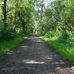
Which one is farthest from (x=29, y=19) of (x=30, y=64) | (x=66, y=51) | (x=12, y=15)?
(x=30, y=64)

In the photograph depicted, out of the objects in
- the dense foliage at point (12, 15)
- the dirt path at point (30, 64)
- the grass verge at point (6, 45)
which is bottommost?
the grass verge at point (6, 45)

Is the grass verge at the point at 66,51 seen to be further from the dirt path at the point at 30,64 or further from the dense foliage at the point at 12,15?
the dense foliage at the point at 12,15

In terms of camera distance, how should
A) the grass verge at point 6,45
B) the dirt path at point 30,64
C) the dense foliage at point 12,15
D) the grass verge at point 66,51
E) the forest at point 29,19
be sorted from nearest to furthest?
the dirt path at point 30,64 < the grass verge at point 66,51 < the grass verge at point 6,45 < the forest at point 29,19 < the dense foliage at point 12,15

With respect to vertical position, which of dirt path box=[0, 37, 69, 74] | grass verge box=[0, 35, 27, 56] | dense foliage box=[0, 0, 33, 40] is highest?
dense foliage box=[0, 0, 33, 40]

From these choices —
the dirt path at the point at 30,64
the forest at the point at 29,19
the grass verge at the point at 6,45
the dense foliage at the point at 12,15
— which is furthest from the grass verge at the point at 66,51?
the dense foliage at the point at 12,15

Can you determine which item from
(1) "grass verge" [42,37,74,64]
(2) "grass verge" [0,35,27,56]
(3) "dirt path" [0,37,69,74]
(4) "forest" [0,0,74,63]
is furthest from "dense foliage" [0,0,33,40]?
(3) "dirt path" [0,37,69,74]

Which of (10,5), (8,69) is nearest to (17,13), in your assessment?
(10,5)

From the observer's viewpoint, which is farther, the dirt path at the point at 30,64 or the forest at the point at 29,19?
the forest at the point at 29,19

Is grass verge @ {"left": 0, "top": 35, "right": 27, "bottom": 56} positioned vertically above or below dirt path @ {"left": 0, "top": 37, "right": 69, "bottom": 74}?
below

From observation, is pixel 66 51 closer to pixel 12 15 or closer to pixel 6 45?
pixel 6 45

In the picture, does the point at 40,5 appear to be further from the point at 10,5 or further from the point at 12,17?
the point at 10,5

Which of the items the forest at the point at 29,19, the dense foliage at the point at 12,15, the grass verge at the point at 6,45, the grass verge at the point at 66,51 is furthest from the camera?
the dense foliage at the point at 12,15

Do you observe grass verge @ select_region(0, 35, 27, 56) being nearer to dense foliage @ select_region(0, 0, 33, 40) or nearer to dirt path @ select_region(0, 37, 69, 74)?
dense foliage @ select_region(0, 0, 33, 40)

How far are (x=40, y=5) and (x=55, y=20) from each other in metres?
46.3
